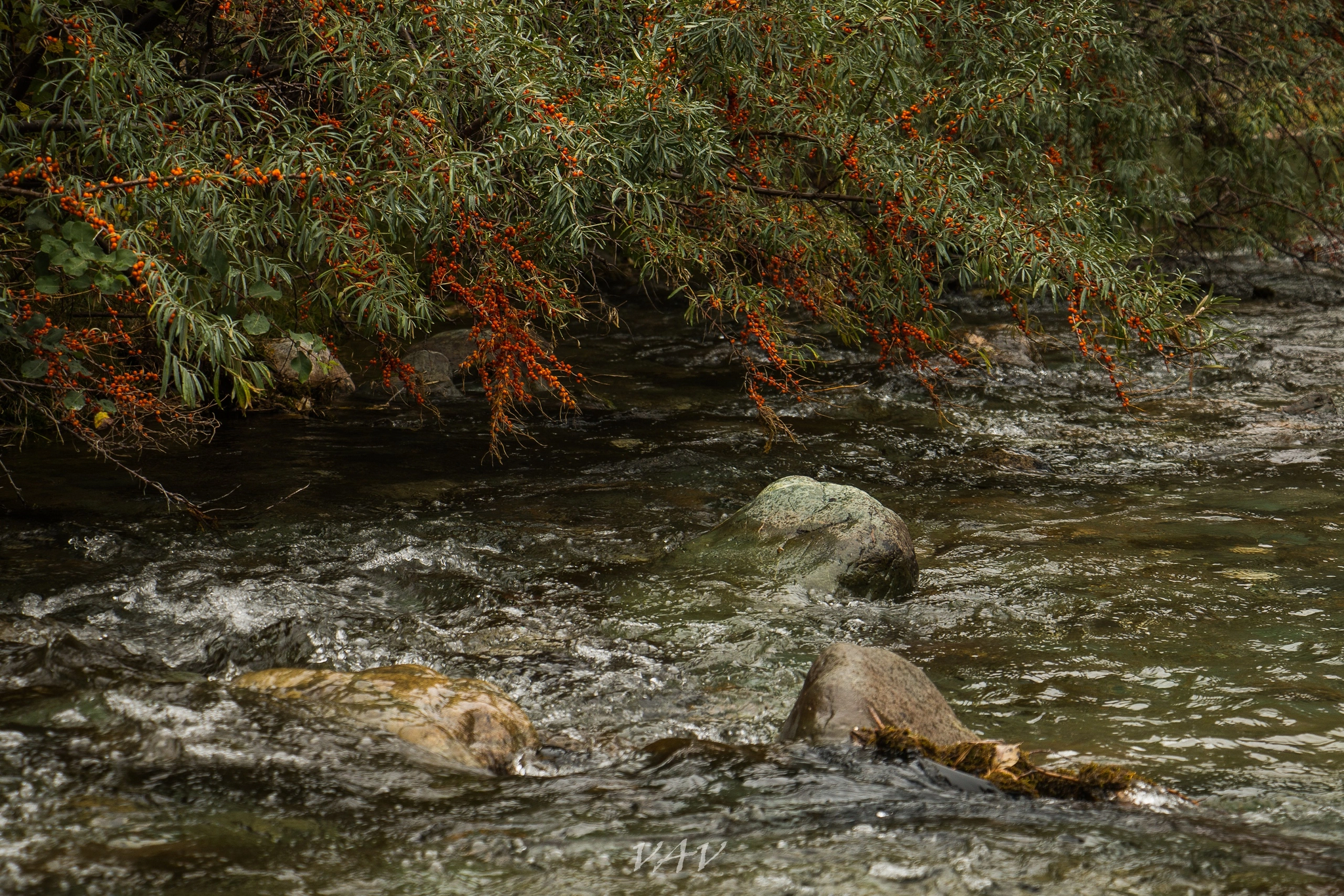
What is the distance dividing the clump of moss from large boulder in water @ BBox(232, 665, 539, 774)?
1.24 m

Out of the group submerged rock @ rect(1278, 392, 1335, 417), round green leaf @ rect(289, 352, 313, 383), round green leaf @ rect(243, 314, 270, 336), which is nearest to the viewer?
round green leaf @ rect(243, 314, 270, 336)

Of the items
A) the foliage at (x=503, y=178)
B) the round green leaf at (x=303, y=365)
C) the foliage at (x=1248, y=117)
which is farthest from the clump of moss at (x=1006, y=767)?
the foliage at (x=1248, y=117)

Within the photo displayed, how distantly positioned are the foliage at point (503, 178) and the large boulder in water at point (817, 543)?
0.77m

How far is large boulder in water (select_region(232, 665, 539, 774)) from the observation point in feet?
13.1

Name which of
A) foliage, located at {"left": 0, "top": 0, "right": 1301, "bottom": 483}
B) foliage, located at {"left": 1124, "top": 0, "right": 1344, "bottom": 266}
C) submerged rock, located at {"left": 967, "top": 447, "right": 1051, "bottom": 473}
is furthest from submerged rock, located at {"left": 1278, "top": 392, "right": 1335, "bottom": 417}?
submerged rock, located at {"left": 967, "top": 447, "right": 1051, "bottom": 473}

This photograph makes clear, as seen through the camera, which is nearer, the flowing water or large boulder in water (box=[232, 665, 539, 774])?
the flowing water

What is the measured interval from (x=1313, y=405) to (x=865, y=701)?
7744 millimetres

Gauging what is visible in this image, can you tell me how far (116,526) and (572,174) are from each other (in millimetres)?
3245

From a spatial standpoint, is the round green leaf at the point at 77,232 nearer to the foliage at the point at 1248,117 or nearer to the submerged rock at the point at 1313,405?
the submerged rock at the point at 1313,405

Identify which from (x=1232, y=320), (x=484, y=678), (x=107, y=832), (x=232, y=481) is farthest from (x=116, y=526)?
(x=1232, y=320)

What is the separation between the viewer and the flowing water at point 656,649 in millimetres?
3211

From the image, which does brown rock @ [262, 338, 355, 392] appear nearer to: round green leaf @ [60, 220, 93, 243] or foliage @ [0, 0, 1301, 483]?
foliage @ [0, 0, 1301, 483]

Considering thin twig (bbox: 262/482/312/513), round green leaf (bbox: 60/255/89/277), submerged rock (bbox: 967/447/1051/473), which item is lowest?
submerged rock (bbox: 967/447/1051/473)
